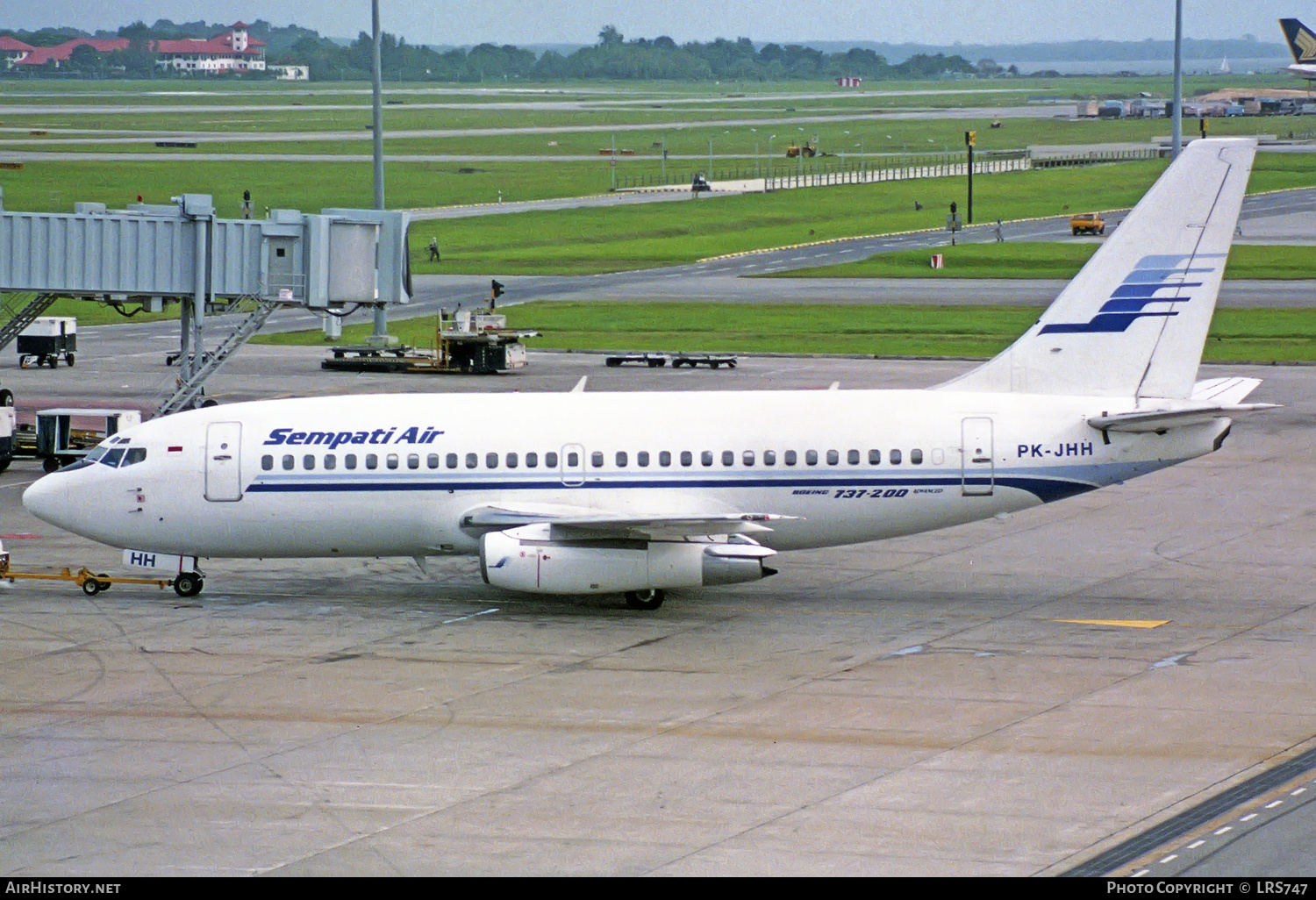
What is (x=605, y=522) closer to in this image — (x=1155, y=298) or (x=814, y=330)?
(x=1155, y=298)

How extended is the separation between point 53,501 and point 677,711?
15.7 metres

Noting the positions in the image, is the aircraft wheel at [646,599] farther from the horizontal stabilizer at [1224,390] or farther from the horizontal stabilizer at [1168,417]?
the horizontal stabilizer at [1224,390]

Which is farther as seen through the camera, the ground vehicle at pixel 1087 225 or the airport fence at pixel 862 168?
the airport fence at pixel 862 168

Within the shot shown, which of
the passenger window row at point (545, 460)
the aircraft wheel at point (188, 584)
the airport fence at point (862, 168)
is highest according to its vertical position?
the airport fence at point (862, 168)

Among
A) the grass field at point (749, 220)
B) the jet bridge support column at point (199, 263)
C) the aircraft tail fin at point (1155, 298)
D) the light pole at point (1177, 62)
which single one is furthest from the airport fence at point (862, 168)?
the aircraft tail fin at point (1155, 298)

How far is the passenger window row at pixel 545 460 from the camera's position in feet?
115

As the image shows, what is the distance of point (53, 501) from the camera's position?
36.3 meters

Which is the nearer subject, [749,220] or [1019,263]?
[1019,263]

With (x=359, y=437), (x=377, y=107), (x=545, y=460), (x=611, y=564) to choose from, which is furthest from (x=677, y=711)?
(x=377, y=107)

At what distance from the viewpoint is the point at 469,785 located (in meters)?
23.9

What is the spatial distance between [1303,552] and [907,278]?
2618 inches

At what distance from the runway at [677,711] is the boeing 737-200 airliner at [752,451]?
1.37 meters

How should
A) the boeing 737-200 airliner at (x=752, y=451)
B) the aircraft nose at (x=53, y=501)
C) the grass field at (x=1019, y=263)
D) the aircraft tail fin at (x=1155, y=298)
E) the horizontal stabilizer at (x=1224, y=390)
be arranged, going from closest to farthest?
1. the boeing 737-200 airliner at (x=752, y=451)
2. the aircraft tail fin at (x=1155, y=298)
3. the horizontal stabilizer at (x=1224, y=390)
4. the aircraft nose at (x=53, y=501)
5. the grass field at (x=1019, y=263)
